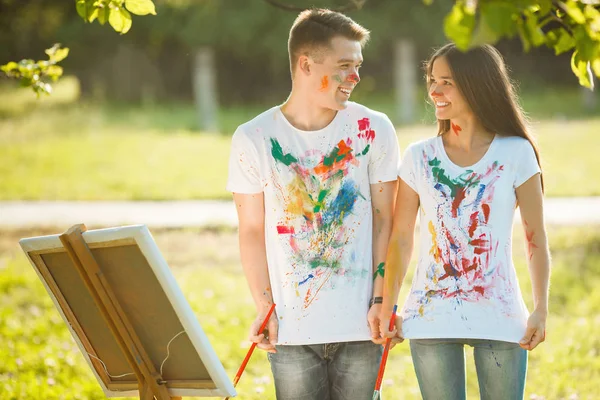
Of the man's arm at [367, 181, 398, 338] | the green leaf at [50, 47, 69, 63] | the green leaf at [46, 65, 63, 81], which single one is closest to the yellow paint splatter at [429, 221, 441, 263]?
the man's arm at [367, 181, 398, 338]

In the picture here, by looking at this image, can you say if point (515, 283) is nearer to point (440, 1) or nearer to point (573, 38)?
point (573, 38)

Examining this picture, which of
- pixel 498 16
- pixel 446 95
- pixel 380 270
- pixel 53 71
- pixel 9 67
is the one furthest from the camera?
pixel 53 71

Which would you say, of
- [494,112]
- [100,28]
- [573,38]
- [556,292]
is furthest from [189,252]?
[100,28]

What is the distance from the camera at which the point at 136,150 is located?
16.5 meters

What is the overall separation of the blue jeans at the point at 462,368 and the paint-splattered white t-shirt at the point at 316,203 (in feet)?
1.05

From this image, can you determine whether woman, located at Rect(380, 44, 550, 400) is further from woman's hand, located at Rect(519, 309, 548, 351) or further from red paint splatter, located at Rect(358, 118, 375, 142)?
red paint splatter, located at Rect(358, 118, 375, 142)

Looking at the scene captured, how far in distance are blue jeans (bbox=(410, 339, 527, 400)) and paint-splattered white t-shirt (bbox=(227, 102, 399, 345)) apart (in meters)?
0.32

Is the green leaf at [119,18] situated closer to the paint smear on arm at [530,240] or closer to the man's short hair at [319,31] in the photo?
the man's short hair at [319,31]

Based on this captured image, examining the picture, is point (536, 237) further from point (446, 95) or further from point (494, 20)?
point (494, 20)

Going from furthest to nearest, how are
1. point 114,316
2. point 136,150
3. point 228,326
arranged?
point 136,150 < point 228,326 < point 114,316

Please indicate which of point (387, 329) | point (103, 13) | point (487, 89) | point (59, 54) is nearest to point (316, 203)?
point (387, 329)

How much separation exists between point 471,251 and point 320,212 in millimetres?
614

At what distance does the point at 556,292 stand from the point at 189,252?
3.84 m

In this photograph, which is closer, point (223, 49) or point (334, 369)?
point (334, 369)
